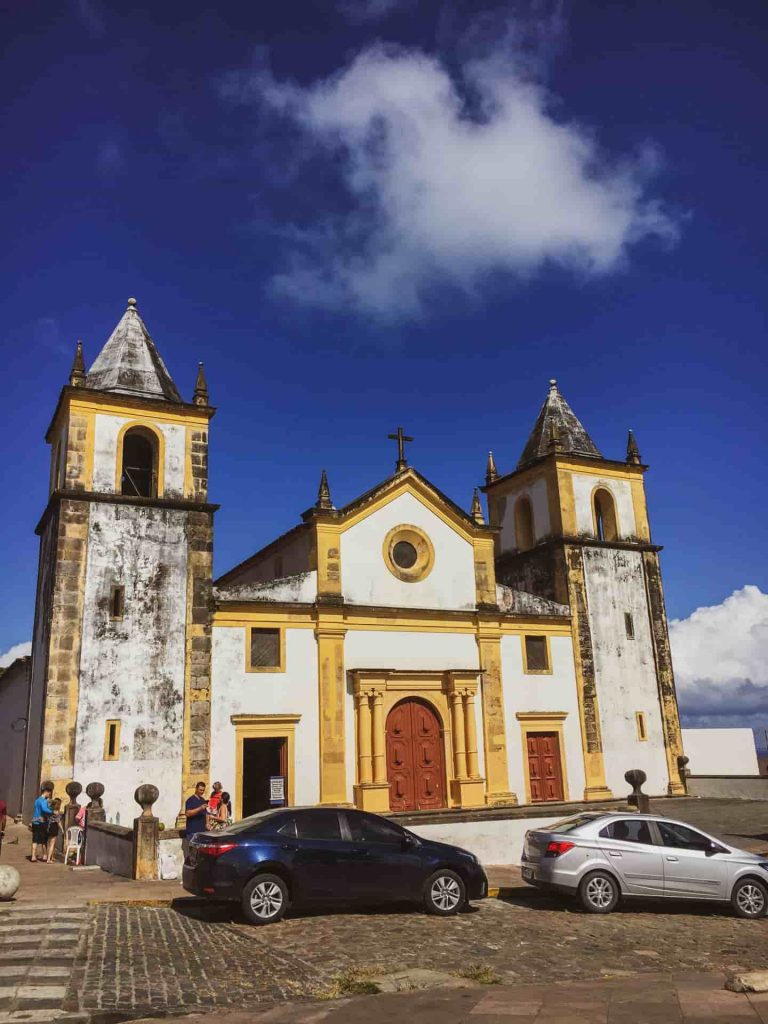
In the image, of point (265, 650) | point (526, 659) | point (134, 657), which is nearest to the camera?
point (134, 657)

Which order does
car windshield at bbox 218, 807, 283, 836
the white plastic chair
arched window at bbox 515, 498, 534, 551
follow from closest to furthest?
car windshield at bbox 218, 807, 283, 836 → the white plastic chair → arched window at bbox 515, 498, 534, 551

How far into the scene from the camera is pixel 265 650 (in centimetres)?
2398

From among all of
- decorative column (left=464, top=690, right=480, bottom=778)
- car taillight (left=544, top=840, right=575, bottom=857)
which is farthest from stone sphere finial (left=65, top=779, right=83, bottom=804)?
car taillight (left=544, top=840, right=575, bottom=857)

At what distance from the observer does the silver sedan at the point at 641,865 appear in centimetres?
1298

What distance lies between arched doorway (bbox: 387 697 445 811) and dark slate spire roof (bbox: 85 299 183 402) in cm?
1108

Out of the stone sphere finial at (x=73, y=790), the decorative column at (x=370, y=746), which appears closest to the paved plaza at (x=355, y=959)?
the stone sphere finial at (x=73, y=790)

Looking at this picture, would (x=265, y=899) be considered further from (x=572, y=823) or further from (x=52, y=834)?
(x=52, y=834)

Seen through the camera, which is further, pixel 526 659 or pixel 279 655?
pixel 526 659

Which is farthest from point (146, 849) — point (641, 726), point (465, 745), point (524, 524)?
point (524, 524)

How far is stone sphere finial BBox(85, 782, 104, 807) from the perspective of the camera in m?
19.5

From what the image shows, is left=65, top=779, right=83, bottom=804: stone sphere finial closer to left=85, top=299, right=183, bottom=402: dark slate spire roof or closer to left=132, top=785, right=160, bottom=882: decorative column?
left=132, top=785, right=160, bottom=882: decorative column

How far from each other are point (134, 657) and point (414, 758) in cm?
845

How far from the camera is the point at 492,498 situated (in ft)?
110

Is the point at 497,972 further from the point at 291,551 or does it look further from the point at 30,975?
the point at 291,551
